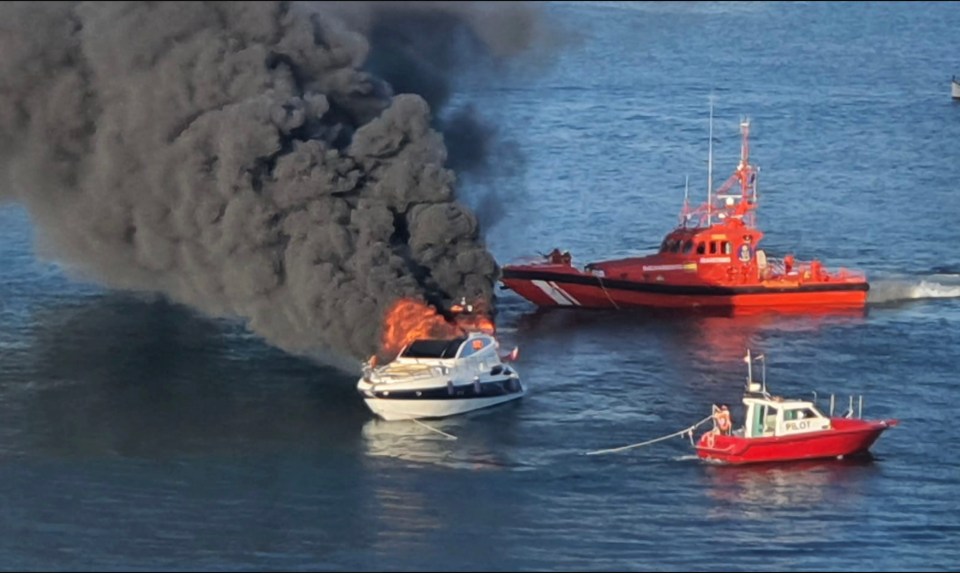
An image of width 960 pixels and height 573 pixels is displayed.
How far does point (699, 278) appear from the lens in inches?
2886

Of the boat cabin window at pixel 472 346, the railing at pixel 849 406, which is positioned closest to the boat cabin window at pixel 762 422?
the railing at pixel 849 406

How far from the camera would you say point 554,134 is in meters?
101

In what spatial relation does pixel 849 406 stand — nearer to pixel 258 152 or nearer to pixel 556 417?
pixel 556 417

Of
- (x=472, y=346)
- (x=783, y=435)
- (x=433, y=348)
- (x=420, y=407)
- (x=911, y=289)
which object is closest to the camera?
(x=783, y=435)

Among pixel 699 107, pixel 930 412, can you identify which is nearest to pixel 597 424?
pixel 930 412

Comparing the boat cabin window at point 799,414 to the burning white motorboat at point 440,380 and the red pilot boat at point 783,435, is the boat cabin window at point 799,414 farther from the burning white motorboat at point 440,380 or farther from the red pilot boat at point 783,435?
the burning white motorboat at point 440,380

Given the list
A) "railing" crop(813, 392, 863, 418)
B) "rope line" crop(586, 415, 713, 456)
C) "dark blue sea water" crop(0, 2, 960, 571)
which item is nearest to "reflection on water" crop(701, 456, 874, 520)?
"dark blue sea water" crop(0, 2, 960, 571)

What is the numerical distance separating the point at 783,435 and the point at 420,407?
32.8ft

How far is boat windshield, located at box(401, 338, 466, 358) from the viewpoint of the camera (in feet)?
193

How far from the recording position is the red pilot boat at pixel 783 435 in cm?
5434

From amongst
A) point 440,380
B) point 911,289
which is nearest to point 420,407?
point 440,380

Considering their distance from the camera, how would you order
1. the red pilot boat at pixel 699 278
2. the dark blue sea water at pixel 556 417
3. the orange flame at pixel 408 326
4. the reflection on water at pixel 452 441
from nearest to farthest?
the dark blue sea water at pixel 556 417
the reflection on water at pixel 452 441
the orange flame at pixel 408 326
the red pilot boat at pixel 699 278

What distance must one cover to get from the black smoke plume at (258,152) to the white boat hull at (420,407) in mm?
2993

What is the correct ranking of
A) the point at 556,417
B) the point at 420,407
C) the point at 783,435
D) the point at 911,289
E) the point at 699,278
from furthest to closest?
the point at 911,289, the point at 699,278, the point at 556,417, the point at 420,407, the point at 783,435
